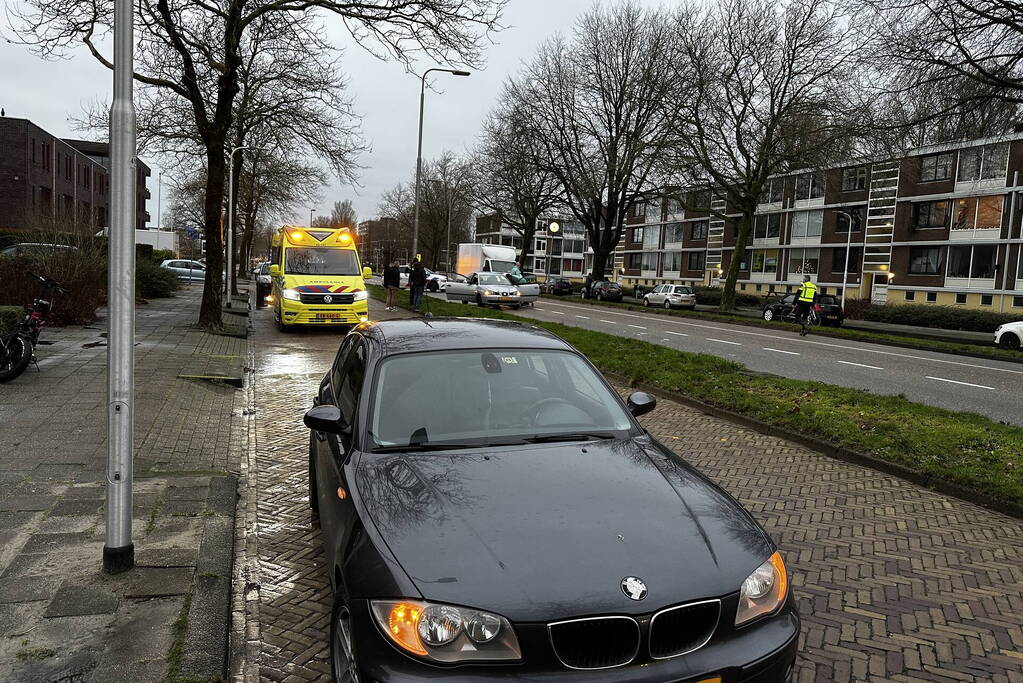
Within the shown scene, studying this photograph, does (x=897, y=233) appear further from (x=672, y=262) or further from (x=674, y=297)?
(x=672, y=262)

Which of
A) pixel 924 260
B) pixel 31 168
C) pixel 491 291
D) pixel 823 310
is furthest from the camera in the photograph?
pixel 31 168

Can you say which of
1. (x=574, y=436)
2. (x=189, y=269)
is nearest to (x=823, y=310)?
(x=574, y=436)

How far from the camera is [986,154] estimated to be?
19.3 metres

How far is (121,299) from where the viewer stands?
3629 mm

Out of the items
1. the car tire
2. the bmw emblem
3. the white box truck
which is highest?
the white box truck

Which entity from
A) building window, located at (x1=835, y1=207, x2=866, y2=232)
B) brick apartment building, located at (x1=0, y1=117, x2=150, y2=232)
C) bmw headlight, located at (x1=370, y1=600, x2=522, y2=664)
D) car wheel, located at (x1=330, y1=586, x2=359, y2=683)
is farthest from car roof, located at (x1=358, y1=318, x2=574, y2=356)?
building window, located at (x1=835, y1=207, x2=866, y2=232)

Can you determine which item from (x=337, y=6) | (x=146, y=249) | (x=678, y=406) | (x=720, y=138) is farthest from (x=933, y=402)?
(x=146, y=249)

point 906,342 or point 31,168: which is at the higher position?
point 31,168

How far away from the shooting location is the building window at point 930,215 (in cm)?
4388

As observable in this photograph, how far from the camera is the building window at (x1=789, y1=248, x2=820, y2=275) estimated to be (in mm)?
53281

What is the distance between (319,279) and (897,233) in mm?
42339

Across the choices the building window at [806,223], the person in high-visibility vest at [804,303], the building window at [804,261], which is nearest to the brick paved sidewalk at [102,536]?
the person in high-visibility vest at [804,303]

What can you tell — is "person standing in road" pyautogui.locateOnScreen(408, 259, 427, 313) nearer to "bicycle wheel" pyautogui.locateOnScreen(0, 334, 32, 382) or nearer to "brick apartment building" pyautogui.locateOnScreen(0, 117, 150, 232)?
"bicycle wheel" pyautogui.locateOnScreen(0, 334, 32, 382)

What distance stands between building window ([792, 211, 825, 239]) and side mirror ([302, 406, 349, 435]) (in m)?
55.5
